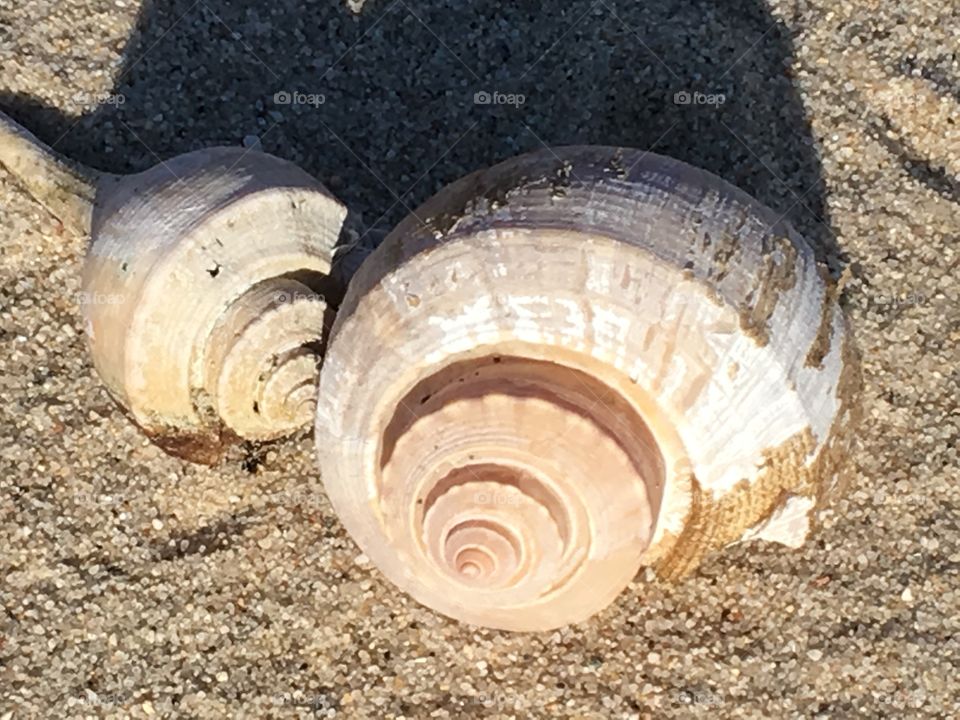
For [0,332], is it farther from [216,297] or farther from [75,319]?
[216,297]

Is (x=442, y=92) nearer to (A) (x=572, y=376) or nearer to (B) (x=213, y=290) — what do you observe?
(B) (x=213, y=290)

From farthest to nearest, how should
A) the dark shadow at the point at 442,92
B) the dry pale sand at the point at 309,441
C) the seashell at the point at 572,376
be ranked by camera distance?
the dark shadow at the point at 442,92, the dry pale sand at the point at 309,441, the seashell at the point at 572,376

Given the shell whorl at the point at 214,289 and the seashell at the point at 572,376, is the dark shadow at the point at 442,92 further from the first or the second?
the seashell at the point at 572,376

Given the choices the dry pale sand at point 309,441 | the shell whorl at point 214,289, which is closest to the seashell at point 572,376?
the shell whorl at point 214,289

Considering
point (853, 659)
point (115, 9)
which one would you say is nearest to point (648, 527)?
point (853, 659)

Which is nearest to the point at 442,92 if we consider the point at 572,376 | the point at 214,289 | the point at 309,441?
the point at 214,289

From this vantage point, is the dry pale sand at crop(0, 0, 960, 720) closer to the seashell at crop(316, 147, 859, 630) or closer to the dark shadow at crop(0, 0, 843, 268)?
the dark shadow at crop(0, 0, 843, 268)
